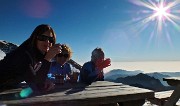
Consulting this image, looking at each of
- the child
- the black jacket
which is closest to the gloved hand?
the child

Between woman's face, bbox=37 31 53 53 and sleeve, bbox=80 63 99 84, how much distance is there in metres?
0.96

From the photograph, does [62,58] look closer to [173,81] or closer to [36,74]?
[36,74]

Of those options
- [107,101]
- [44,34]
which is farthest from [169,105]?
[44,34]

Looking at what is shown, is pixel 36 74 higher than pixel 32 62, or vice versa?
pixel 32 62

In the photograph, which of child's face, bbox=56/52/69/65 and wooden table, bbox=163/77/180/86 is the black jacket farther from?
wooden table, bbox=163/77/180/86

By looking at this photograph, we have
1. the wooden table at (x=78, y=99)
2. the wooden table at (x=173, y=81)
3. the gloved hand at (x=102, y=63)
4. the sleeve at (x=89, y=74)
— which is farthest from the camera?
the wooden table at (x=173, y=81)

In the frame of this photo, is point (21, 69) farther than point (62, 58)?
No

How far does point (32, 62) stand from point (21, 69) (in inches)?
6.5

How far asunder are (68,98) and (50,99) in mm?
194

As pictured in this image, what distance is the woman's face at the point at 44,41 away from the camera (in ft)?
11.0

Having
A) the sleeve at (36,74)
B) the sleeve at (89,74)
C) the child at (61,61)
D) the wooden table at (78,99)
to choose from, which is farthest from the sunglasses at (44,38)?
the child at (61,61)

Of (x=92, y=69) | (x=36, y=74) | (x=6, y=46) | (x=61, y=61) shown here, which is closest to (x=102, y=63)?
(x=92, y=69)

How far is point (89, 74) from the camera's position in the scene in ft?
13.7

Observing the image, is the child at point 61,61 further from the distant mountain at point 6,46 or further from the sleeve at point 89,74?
the distant mountain at point 6,46
